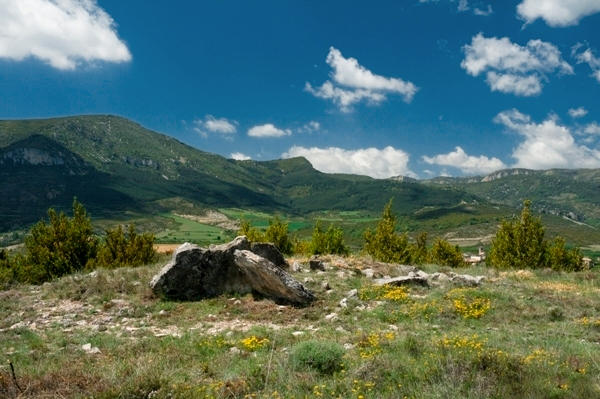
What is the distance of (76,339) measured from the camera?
40.4 ft

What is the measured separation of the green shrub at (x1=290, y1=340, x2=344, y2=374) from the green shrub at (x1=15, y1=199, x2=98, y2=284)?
27138mm

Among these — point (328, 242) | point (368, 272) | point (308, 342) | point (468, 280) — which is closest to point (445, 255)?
point (328, 242)

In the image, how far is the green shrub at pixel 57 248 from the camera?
29.9 m

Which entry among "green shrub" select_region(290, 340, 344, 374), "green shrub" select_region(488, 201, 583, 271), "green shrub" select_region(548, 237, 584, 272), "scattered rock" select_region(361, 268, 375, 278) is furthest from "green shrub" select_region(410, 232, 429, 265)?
"green shrub" select_region(290, 340, 344, 374)

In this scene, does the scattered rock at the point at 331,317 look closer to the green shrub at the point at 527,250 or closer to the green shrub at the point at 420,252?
the green shrub at the point at 527,250

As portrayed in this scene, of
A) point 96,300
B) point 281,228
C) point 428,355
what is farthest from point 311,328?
point 281,228

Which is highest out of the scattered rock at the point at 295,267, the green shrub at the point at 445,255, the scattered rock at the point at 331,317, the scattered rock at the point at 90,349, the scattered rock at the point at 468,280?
the scattered rock at the point at 295,267

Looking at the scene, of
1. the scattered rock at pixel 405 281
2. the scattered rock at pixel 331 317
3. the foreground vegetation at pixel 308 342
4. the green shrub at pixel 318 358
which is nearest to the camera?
the foreground vegetation at pixel 308 342

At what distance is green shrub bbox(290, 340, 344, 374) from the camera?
877 cm

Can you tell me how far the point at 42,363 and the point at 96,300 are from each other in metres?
8.15

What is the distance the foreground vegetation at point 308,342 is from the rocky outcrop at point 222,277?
0.70 meters

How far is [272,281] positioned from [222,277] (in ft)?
11.7

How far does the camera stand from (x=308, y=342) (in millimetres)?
9445

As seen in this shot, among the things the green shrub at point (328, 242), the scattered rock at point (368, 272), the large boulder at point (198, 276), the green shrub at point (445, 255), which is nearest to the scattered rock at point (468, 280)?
the scattered rock at point (368, 272)
